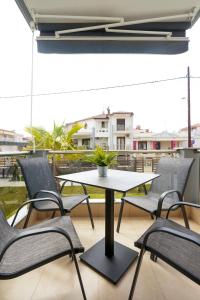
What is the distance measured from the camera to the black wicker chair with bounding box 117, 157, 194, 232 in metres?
1.72

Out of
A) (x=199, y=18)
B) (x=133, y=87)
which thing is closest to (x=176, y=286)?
(x=199, y=18)

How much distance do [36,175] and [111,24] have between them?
1913mm

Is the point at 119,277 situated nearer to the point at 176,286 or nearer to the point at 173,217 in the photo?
the point at 176,286

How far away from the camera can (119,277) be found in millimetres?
1354

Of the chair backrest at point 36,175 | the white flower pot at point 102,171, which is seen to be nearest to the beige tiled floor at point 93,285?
the chair backrest at point 36,175

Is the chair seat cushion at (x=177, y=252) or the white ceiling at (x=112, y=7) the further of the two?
the white ceiling at (x=112, y=7)

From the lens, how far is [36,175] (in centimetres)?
193

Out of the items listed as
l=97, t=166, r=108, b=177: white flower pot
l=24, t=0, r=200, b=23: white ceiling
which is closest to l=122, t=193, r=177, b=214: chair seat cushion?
l=97, t=166, r=108, b=177: white flower pot

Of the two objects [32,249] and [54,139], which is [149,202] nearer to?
[32,249]

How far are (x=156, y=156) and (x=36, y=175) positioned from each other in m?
1.71

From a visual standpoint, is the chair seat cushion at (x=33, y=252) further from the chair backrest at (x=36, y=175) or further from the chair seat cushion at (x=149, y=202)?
the chair seat cushion at (x=149, y=202)

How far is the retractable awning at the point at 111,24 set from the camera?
181cm

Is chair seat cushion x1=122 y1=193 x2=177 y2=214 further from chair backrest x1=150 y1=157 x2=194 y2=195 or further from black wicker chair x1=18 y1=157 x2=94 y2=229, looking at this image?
black wicker chair x1=18 y1=157 x2=94 y2=229

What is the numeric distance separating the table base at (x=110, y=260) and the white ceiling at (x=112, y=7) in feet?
8.15
